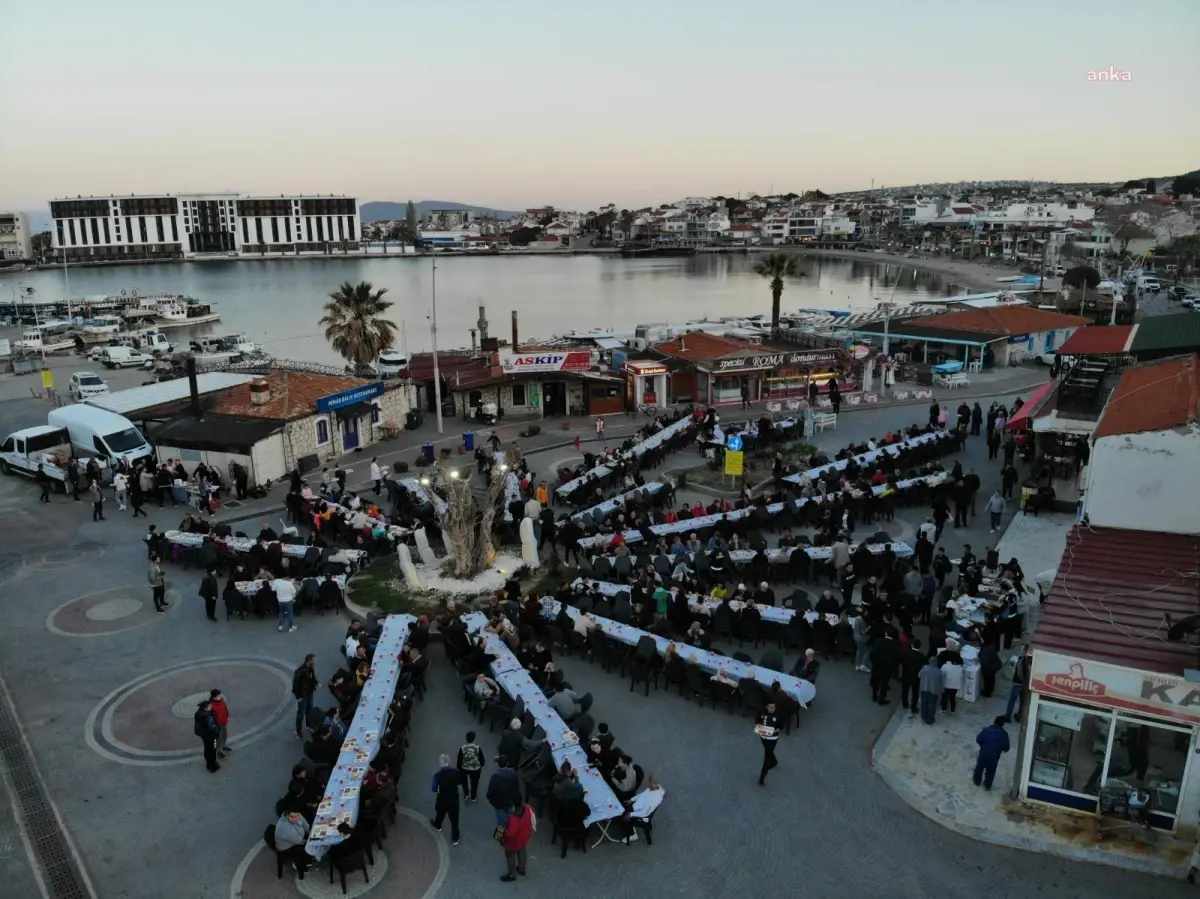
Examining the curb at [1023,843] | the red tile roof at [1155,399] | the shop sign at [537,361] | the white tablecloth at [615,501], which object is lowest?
the curb at [1023,843]

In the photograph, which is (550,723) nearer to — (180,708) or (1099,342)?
(180,708)

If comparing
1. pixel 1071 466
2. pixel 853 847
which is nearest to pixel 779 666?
pixel 853 847

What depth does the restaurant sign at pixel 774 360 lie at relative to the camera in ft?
113

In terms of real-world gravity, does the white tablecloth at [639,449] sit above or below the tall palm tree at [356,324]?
below

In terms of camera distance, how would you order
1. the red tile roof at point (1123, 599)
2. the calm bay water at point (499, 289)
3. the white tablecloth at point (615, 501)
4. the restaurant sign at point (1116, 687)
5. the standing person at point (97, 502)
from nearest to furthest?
the restaurant sign at point (1116, 687)
the red tile roof at point (1123, 599)
the white tablecloth at point (615, 501)
the standing person at point (97, 502)
the calm bay water at point (499, 289)

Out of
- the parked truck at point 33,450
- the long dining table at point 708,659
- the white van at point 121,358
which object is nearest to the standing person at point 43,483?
the parked truck at point 33,450

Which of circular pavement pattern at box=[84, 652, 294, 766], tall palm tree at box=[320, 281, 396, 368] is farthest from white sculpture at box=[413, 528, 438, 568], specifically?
tall palm tree at box=[320, 281, 396, 368]

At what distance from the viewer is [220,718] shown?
11430 millimetres

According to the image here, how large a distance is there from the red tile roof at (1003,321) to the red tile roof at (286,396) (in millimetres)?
30981

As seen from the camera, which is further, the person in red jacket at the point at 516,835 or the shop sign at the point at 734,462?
the shop sign at the point at 734,462

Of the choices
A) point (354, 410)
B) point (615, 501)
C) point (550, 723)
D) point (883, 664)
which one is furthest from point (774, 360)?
point (550, 723)

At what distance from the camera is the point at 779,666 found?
1267cm

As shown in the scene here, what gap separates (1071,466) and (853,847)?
50.9ft

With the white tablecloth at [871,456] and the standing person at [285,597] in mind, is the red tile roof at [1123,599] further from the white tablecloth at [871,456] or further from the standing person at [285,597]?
the standing person at [285,597]
